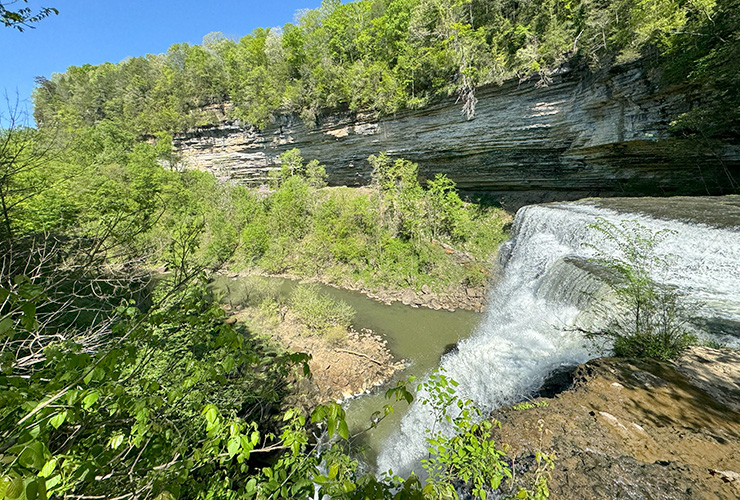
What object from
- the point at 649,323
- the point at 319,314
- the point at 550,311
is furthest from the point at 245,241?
the point at 649,323

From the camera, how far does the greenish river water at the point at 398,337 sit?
5.89 m

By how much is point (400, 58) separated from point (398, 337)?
1432 centimetres

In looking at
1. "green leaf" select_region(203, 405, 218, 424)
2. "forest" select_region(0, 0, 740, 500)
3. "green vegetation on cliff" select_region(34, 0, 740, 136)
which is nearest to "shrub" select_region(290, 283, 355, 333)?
"forest" select_region(0, 0, 740, 500)

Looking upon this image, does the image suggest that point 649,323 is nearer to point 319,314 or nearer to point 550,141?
point 319,314

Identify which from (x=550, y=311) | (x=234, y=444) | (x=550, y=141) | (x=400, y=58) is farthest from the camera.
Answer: (x=400, y=58)

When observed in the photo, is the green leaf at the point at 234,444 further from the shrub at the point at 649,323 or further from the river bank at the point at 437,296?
the river bank at the point at 437,296

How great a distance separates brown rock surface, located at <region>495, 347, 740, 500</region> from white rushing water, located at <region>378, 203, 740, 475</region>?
1.09m

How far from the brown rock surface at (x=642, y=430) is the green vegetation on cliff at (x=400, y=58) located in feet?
27.5

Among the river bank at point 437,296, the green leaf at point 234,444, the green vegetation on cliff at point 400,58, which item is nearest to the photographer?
the green leaf at point 234,444

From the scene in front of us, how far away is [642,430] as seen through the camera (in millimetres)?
2805

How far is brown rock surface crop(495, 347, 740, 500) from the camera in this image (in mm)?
2242

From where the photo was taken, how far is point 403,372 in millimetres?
7441

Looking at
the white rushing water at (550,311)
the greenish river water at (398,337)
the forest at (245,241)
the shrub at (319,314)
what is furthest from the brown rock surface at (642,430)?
the shrub at (319,314)

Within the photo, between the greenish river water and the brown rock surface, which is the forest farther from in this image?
the brown rock surface
